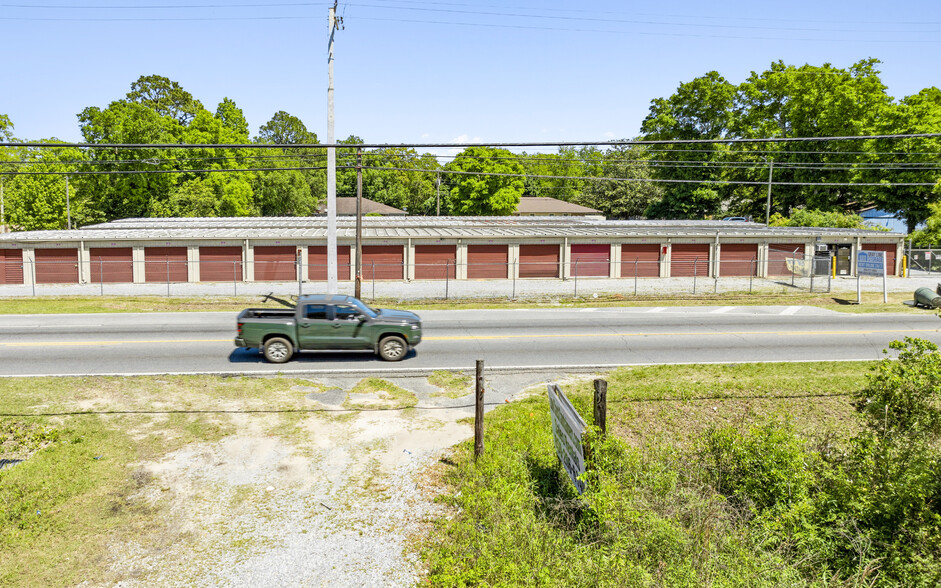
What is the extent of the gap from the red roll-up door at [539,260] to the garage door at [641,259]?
496 centimetres

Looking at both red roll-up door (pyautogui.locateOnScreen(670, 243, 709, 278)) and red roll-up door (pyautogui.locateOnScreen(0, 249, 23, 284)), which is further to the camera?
red roll-up door (pyautogui.locateOnScreen(670, 243, 709, 278))

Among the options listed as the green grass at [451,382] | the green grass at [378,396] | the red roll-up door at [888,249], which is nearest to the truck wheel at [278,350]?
the green grass at [378,396]

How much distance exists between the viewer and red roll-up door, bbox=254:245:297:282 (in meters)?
39.4

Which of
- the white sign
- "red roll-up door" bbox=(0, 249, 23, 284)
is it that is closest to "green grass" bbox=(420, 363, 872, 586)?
the white sign

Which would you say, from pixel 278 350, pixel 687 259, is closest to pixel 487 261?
pixel 687 259

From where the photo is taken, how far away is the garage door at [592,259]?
1654 inches

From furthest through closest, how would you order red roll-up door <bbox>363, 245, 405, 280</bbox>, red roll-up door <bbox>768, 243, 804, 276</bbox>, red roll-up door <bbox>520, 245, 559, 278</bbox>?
red roll-up door <bbox>768, 243, 804, 276</bbox> < red roll-up door <bbox>520, 245, 559, 278</bbox> < red roll-up door <bbox>363, 245, 405, 280</bbox>

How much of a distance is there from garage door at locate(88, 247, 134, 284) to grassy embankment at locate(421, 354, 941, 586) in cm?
3544

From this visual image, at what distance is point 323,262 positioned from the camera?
132 ft

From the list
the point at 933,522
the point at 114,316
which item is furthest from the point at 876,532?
the point at 114,316

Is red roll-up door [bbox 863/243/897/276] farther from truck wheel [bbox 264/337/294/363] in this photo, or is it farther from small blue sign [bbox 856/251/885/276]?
truck wheel [bbox 264/337/294/363]

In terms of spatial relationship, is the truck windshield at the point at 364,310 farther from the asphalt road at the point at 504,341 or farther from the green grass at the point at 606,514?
the green grass at the point at 606,514

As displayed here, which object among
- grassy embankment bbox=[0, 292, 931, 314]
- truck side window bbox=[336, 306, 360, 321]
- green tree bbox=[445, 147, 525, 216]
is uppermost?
green tree bbox=[445, 147, 525, 216]

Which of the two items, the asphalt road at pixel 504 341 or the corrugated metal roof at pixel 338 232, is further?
the corrugated metal roof at pixel 338 232
